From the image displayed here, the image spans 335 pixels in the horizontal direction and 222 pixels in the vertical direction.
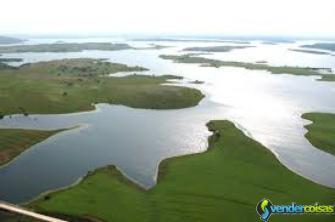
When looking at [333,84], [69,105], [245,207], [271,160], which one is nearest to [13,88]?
[69,105]

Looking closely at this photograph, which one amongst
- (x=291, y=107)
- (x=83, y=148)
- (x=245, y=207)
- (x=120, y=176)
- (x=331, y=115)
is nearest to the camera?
(x=245, y=207)

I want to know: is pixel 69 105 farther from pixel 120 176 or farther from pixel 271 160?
pixel 271 160

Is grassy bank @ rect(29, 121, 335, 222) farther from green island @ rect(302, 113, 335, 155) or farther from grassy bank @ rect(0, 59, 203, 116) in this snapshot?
grassy bank @ rect(0, 59, 203, 116)

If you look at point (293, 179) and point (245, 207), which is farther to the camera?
point (293, 179)

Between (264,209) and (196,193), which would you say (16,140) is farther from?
(264,209)

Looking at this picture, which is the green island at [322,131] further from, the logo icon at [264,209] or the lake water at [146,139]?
the logo icon at [264,209]
